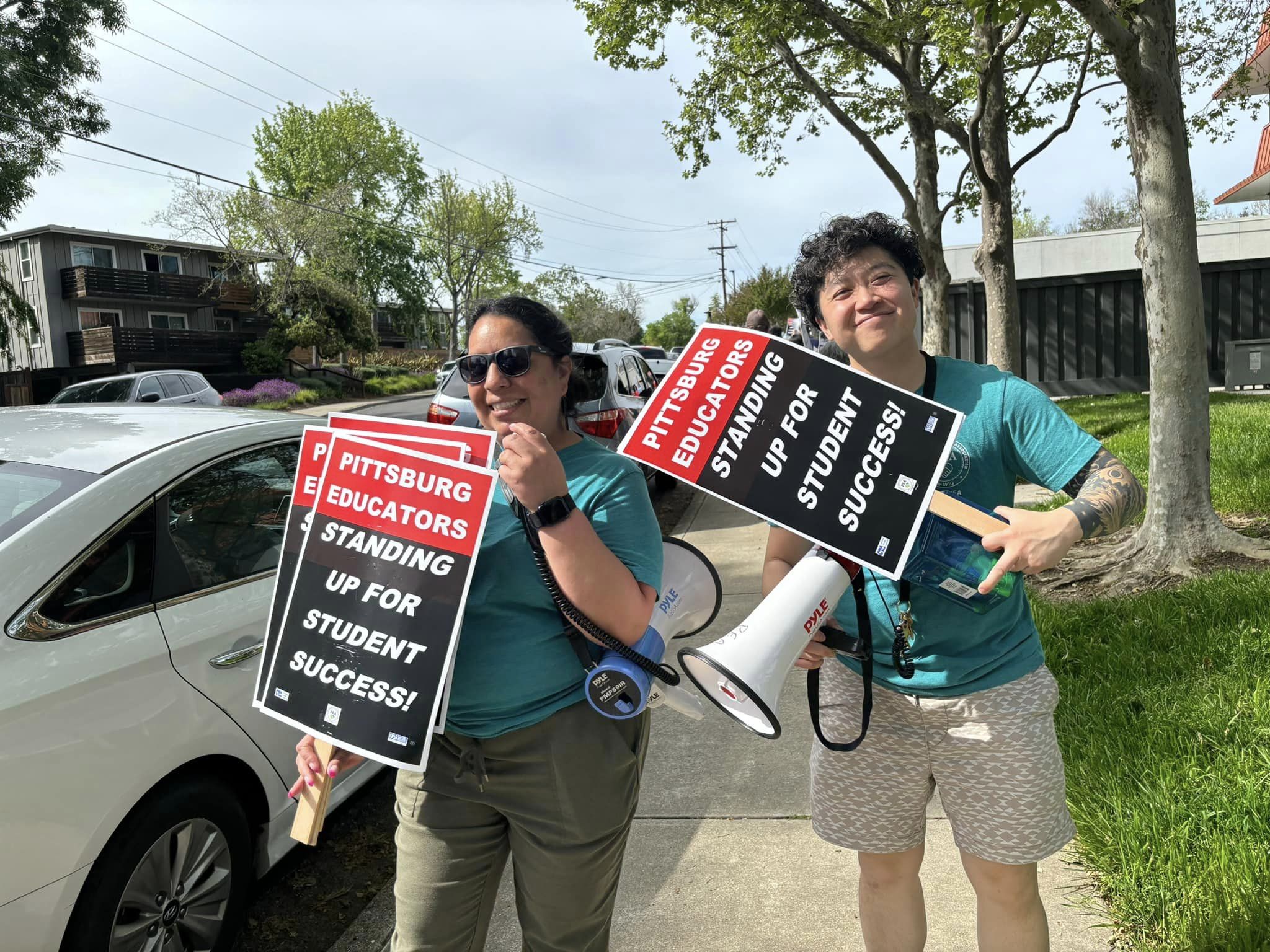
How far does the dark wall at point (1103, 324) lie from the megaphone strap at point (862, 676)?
16.0 metres

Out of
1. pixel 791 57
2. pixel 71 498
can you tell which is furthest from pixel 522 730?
pixel 791 57

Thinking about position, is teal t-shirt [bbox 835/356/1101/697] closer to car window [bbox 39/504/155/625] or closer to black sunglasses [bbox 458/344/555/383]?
black sunglasses [bbox 458/344/555/383]

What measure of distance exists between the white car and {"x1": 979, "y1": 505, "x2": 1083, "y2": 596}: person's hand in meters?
2.12

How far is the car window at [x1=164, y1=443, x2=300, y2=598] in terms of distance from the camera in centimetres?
284

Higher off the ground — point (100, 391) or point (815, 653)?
point (100, 391)

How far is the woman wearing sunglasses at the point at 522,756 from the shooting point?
71.6 inches

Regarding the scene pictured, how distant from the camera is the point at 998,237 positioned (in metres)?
10.6

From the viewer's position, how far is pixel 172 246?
42.0 m

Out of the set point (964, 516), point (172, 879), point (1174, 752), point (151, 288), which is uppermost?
point (151, 288)

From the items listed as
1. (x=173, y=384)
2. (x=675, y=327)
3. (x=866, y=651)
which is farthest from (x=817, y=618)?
(x=675, y=327)

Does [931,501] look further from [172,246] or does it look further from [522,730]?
[172,246]

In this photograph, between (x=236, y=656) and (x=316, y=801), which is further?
(x=236, y=656)

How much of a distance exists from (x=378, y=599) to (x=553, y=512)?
442mm

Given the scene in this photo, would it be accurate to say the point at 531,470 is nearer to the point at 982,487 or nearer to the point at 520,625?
the point at 520,625
